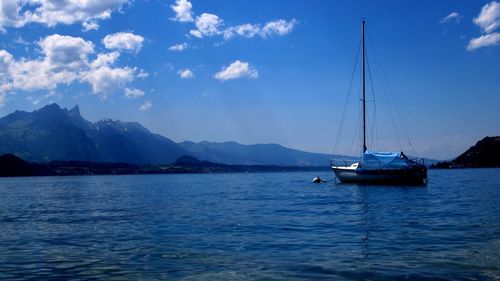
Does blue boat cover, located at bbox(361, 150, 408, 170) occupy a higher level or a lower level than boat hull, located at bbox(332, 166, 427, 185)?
higher

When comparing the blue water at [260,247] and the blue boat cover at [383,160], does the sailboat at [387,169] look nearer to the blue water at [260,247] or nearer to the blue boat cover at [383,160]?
the blue boat cover at [383,160]

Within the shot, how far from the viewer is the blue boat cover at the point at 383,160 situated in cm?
8031

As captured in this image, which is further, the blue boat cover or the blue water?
the blue boat cover

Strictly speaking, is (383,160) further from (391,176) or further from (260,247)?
(260,247)

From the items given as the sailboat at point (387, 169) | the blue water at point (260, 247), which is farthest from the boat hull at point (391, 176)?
the blue water at point (260, 247)

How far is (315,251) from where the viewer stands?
71.3 feet

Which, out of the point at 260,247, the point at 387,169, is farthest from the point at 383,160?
the point at 260,247

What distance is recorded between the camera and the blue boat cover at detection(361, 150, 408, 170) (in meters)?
80.3

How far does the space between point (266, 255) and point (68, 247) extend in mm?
11286

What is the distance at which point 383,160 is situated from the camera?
8112cm

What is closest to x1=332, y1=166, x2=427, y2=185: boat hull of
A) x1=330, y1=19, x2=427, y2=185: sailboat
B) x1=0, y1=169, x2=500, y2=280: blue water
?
x1=330, y1=19, x2=427, y2=185: sailboat

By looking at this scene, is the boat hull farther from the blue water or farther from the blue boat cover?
the blue water

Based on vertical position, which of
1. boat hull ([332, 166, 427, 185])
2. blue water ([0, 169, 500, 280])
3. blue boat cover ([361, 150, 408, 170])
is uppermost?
blue boat cover ([361, 150, 408, 170])

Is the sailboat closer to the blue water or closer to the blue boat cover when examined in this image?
the blue boat cover
